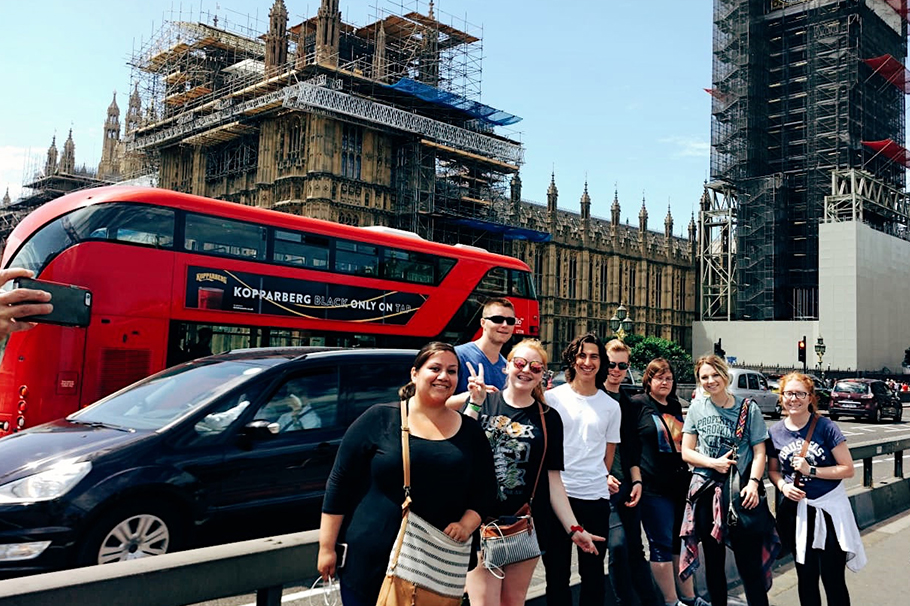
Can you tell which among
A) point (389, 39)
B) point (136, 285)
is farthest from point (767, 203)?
point (136, 285)

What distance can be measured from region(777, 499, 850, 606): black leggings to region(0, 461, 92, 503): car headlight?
440cm

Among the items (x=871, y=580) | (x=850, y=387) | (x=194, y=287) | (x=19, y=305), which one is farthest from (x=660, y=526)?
(x=850, y=387)

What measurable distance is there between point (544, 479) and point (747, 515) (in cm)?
168

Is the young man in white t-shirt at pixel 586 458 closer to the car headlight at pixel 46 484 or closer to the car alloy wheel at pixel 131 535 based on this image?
the car alloy wheel at pixel 131 535

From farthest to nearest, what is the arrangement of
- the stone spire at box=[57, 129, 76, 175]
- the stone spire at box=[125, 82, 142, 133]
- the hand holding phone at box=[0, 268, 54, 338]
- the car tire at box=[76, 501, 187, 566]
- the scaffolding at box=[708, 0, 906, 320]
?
the stone spire at box=[57, 129, 76, 175]
the stone spire at box=[125, 82, 142, 133]
the scaffolding at box=[708, 0, 906, 320]
the car tire at box=[76, 501, 187, 566]
the hand holding phone at box=[0, 268, 54, 338]

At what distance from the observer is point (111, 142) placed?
83.8 metres

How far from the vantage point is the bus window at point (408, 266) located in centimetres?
1476

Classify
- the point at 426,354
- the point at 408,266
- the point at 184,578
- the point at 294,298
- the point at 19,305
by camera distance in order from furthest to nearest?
1. the point at 408,266
2. the point at 294,298
3. the point at 426,354
4. the point at 184,578
5. the point at 19,305

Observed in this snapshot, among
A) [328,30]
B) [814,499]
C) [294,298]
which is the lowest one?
[814,499]

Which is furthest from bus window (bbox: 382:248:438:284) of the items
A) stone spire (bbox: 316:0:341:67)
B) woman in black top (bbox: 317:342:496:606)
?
stone spire (bbox: 316:0:341:67)

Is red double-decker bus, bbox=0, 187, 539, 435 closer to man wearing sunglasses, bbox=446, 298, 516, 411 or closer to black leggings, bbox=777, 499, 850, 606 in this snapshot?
man wearing sunglasses, bbox=446, 298, 516, 411

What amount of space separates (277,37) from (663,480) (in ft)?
147

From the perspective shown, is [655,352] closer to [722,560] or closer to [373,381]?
[373,381]

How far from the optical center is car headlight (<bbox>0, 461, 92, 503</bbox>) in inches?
168
